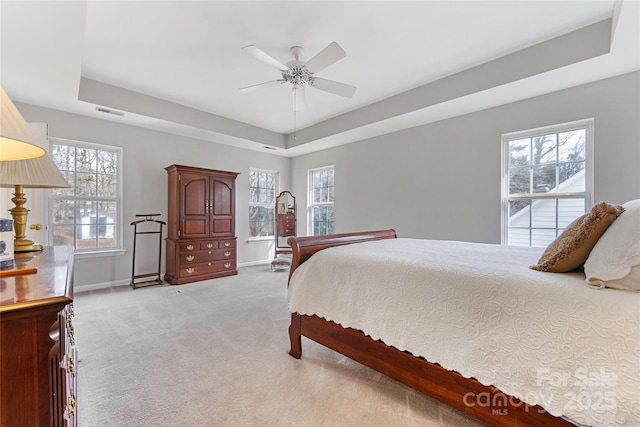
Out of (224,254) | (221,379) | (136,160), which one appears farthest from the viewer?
(224,254)

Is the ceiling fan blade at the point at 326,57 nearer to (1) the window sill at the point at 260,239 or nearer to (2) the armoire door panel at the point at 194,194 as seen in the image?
(2) the armoire door panel at the point at 194,194

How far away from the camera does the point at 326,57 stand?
2.43 m

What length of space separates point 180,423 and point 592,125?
4412 millimetres

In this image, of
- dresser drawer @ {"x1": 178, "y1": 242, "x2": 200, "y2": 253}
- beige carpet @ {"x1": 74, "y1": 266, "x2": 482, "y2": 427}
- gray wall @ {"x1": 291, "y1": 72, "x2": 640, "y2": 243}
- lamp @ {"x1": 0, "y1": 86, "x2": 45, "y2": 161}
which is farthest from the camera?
dresser drawer @ {"x1": 178, "y1": 242, "x2": 200, "y2": 253}

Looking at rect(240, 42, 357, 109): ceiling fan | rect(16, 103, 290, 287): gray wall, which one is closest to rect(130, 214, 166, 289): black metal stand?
rect(16, 103, 290, 287): gray wall

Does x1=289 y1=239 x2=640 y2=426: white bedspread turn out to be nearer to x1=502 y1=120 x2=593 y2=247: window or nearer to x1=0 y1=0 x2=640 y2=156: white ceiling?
x1=502 y1=120 x2=593 y2=247: window

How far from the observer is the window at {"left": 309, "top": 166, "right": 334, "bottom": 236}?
5.82m

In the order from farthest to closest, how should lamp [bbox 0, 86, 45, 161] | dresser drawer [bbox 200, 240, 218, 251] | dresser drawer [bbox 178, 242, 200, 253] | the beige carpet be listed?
dresser drawer [bbox 200, 240, 218, 251], dresser drawer [bbox 178, 242, 200, 253], the beige carpet, lamp [bbox 0, 86, 45, 161]

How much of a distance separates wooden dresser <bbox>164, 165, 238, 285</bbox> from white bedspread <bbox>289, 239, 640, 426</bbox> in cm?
339

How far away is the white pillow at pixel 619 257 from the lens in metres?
1.03

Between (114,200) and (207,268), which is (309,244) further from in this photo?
(114,200)

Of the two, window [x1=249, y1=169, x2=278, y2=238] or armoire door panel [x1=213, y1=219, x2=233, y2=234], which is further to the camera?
window [x1=249, y1=169, x2=278, y2=238]

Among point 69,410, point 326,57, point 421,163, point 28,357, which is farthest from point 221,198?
point 28,357

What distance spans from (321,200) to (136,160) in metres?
3.38
